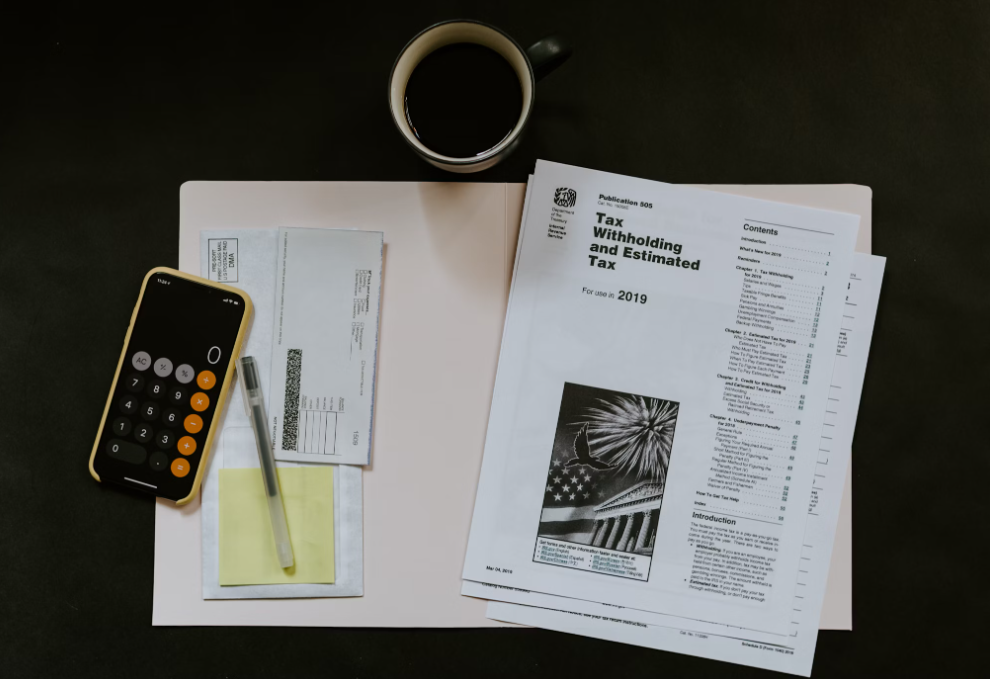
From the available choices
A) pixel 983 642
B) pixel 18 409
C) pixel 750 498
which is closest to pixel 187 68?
pixel 18 409

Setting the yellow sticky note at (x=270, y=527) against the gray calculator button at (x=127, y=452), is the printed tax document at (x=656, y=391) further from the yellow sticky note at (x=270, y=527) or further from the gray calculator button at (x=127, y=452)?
the gray calculator button at (x=127, y=452)

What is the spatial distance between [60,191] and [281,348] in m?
0.23

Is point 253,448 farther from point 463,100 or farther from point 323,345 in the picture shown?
point 463,100

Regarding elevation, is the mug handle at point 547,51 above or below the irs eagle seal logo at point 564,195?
above

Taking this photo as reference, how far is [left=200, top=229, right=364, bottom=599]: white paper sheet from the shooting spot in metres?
0.58

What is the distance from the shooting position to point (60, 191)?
23.2 inches

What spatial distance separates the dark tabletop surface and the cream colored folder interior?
0.02 metres

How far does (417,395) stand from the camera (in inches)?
22.9

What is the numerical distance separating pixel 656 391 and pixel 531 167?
0.69 ft

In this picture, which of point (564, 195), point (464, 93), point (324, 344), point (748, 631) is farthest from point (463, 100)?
point (748, 631)

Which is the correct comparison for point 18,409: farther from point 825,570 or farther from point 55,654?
point 825,570

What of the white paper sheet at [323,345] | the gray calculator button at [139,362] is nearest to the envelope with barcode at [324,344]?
the white paper sheet at [323,345]

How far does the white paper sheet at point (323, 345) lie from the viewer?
1.89 feet

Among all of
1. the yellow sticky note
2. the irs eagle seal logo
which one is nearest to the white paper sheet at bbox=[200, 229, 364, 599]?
the yellow sticky note
